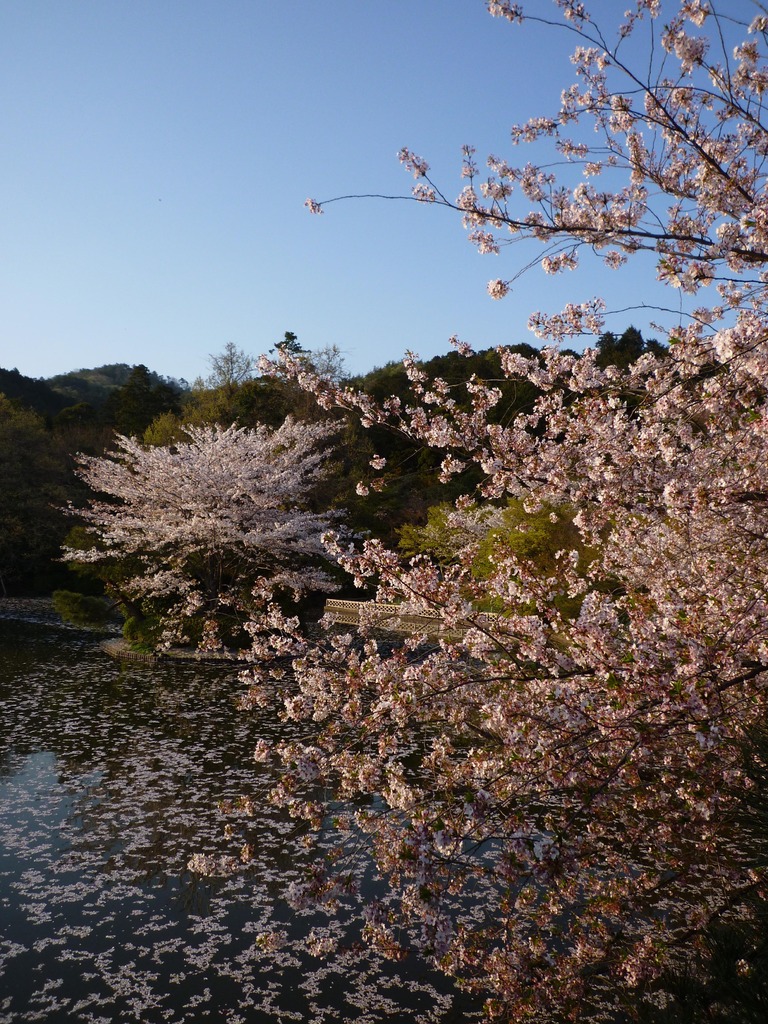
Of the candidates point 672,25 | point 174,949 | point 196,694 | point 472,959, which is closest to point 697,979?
point 472,959

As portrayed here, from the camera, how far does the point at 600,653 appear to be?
4789mm

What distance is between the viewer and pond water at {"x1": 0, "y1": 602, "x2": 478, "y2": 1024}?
16.2ft

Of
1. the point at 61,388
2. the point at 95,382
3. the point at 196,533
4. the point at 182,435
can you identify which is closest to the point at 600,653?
the point at 196,533

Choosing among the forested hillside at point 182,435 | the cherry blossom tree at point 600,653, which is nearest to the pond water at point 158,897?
the cherry blossom tree at point 600,653

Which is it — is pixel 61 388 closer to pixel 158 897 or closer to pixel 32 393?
pixel 32 393

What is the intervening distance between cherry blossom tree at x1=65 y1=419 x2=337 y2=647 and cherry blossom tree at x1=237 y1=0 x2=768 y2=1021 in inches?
518

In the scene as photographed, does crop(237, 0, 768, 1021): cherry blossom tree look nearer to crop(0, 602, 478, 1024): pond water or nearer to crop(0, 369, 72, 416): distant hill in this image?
crop(0, 602, 478, 1024): pond water

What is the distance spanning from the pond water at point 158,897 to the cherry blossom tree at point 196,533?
6955 mm

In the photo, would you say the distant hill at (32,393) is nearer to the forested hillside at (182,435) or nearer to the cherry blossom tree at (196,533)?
the forested hillside at (182,435)

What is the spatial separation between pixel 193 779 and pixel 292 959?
4.28m

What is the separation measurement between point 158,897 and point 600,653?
4.28 m

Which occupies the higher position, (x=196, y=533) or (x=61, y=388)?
(x=61, y=388)

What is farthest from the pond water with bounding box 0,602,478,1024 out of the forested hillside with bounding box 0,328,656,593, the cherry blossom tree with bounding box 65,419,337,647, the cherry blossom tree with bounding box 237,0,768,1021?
the forested hillside with bounding box 0,328,656,593

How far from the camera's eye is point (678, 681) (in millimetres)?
4137
